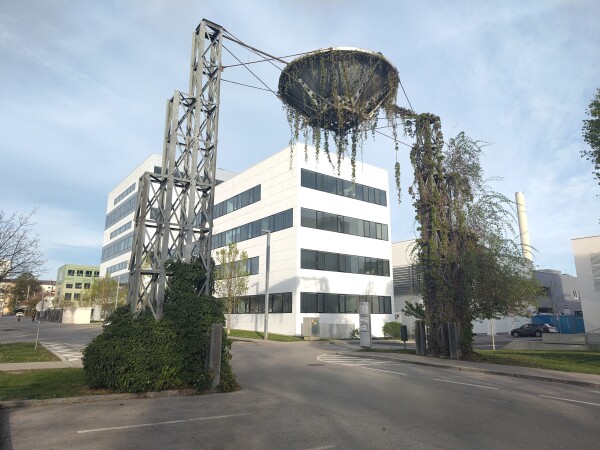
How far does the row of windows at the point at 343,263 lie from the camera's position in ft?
120

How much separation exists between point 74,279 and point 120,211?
49.5 metres

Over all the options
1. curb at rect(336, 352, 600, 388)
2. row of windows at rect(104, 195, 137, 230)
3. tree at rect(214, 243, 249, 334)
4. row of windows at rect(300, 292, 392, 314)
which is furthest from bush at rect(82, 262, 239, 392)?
row of windows at rect(104, 195, 137, 230)

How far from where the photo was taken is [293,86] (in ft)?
61.3

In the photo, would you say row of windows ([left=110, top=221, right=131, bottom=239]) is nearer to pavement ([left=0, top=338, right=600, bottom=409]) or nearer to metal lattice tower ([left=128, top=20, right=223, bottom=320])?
pavement ([left=0, top=338, right=600, bottom=409])

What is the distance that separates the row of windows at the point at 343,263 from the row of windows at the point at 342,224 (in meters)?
2.36

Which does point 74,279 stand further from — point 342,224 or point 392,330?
point 392,330

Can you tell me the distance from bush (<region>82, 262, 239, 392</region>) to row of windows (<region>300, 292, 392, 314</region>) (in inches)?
990

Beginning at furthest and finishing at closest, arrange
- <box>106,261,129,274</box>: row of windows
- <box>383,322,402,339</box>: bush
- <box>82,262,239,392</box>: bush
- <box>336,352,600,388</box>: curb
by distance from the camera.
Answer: <box>106,261,129,274</box>: row of windows < <box>383,322,402,339</box>: bush < <box>336,352,600,388</box>: curb < <box>82,262,239,392</box>: bush

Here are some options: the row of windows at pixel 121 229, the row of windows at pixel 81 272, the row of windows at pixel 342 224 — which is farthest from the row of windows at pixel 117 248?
the row of windows at pixel 342 224

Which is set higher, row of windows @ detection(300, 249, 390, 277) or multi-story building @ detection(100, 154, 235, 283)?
multi-story building @ detection(100, 154, 235, 283)

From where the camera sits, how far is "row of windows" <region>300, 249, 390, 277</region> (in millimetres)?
36594

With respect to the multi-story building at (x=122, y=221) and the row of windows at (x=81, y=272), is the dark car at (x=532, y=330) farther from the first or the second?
the row of windows at (x=81, y=272)

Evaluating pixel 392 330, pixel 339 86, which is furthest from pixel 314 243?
pixel 339 86

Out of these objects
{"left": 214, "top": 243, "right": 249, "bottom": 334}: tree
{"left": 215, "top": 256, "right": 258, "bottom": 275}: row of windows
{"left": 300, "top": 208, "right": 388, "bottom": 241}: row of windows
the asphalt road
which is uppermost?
{"left": 300, "top": 208, "right": 388, "bottom": 241}: row of windows
